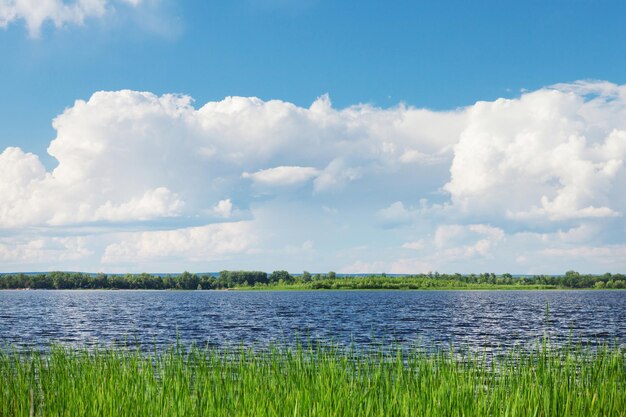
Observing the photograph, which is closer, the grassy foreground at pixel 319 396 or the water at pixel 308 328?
the grassy foreground at pixel 319 396

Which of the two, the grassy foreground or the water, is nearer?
the grassy foreground

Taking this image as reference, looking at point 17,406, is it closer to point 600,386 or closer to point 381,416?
point 381,416

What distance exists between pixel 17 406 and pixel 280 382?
532cm

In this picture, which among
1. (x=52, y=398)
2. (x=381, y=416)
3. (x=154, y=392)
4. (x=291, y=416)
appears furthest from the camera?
(x=52, y=398)

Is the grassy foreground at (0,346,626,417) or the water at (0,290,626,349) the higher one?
the grassy foreground at (0,346,626,417)

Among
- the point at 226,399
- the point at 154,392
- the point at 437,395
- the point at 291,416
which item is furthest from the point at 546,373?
the point at 154,392

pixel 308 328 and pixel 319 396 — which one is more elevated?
pixel 308 328

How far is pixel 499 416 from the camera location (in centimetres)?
1065

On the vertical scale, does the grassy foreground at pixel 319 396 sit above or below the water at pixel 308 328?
above

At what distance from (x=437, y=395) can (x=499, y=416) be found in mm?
1122

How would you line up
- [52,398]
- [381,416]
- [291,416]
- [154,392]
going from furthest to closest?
[52,398] → [154,392] → [291,416] → [381,416]

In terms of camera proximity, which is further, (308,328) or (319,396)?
(308,328)

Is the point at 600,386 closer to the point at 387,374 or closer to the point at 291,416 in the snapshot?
the point at 387,374

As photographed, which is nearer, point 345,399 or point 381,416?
point 381,416
